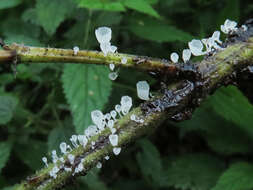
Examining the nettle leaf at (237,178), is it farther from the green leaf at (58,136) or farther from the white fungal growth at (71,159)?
the white fungal growth at (71,159)

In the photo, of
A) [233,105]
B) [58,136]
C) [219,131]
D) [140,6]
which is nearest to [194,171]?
[219,131]

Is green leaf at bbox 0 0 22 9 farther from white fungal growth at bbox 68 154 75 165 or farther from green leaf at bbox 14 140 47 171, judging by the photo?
white fungal growth at bbox 68 154 75 165

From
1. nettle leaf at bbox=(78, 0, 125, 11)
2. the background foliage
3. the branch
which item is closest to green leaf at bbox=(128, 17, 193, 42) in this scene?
the background foliage

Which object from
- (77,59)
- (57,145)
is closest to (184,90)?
(77,59)

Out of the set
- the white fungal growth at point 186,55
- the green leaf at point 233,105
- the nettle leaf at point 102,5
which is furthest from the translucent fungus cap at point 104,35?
the green leaf at point 233,105

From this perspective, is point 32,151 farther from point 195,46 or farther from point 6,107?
point 195,46

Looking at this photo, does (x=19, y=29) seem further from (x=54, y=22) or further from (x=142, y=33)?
(x=142, y=33)
